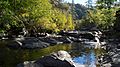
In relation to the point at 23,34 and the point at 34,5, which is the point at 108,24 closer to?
the point at 23,34

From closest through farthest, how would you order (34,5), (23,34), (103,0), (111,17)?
(103,0) → (34,5) → (23,34) → (111,17)

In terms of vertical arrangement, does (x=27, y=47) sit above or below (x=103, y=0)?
below

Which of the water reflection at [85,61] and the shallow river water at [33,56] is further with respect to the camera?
the shallow river water at [33,56]

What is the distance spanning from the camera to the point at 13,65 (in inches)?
985

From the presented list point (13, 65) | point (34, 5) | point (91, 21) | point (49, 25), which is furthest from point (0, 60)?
point (91, 21)

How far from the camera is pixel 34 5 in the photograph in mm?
45781

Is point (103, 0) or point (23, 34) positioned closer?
point (103, 0)

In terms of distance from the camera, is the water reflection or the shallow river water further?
the shallow river water

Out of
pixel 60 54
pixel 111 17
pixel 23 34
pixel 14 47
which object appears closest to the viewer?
pixel 60 54

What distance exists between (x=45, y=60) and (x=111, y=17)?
74.5 meters

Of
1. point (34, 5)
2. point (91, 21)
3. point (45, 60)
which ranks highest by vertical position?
point (34, 5)

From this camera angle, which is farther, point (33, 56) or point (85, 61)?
point (33, 56)

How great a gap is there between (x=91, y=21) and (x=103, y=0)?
→ 289ft

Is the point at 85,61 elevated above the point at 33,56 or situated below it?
above
